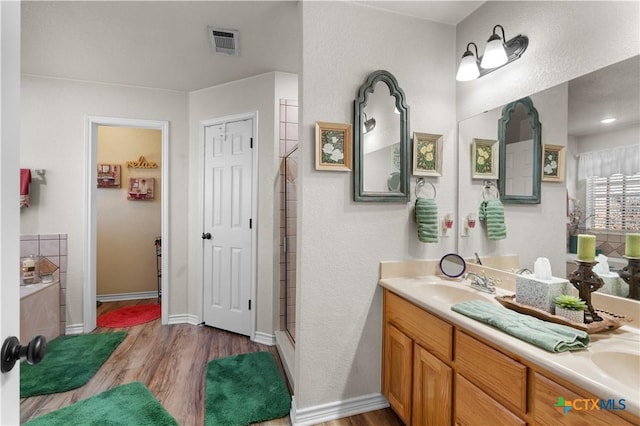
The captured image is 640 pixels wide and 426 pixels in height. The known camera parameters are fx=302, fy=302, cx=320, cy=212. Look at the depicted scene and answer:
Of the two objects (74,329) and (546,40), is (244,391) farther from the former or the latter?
(546,40)

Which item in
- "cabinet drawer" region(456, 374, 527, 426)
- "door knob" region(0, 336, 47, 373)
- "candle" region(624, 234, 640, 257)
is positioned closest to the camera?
"door knob" region(0, 336, 47, 373)

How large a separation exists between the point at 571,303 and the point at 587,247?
0.25 metres

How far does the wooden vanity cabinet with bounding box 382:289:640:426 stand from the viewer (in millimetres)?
927

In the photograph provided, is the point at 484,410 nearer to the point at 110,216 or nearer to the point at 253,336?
the point at 253,336

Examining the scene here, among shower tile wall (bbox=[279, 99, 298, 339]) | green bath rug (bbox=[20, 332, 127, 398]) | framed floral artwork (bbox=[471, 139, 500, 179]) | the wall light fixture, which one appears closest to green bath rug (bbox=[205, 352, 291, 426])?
shower tile wall (bbox=[279, 99, 298, 339])

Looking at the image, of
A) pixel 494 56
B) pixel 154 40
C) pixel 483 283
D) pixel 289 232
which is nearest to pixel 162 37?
pixel 154 40

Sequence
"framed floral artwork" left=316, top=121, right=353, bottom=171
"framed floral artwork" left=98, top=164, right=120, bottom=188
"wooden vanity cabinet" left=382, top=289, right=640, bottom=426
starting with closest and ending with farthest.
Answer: "wooden vanity cabinet" left=382, top=289, right=640, bottom=426, "framed floral artwork" left=316, top=121, right=353, bottom=171, "framed floral artwork" left=98, top=164, right=120, bottom=188

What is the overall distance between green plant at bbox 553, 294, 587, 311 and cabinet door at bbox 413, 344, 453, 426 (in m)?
0.52

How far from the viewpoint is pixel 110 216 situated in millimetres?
4070

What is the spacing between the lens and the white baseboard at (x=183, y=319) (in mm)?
3296

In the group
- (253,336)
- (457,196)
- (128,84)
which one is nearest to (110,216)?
(128,84)

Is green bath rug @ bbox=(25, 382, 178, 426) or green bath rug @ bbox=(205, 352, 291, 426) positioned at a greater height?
green bath rug @ bbox=(205, 352, 291, 426)

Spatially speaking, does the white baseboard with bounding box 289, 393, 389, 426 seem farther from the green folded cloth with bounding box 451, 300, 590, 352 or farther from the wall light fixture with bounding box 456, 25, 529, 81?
the wall light fixture with bounding box 456, 25, 529, 81

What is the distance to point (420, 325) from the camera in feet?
5.04
